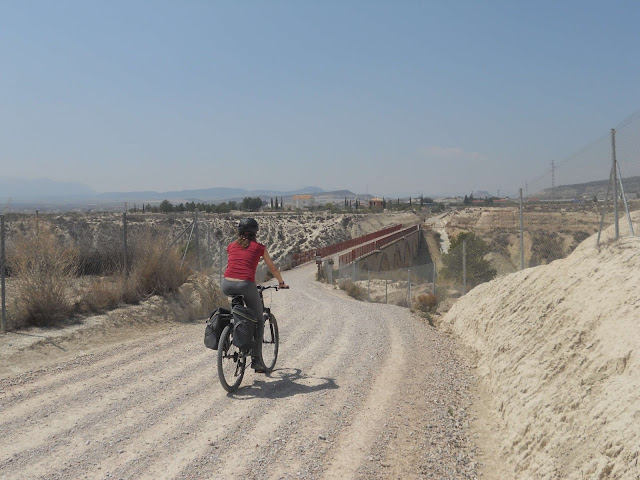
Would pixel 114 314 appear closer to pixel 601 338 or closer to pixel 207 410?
pixel 207 410

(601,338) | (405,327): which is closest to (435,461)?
(601,338)

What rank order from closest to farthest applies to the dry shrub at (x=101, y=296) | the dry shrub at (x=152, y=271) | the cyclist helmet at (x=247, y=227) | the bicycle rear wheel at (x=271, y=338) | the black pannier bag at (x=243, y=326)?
the black pannier bag at (x=243, y=326), the cyclist helmet at (x=247, y=227), the bicycle rear wheel at (x=271, y=338), the dry shrub at (x=101, y=296), the dry shrub at (x=152, y=271)

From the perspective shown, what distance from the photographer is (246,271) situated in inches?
265

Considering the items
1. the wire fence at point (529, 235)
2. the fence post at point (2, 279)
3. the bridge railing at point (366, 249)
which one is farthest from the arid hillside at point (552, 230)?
the bridge railing at point (366, 249)

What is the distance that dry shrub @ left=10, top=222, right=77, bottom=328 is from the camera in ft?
30.9

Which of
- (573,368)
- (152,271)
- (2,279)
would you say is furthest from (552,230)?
(2,279)

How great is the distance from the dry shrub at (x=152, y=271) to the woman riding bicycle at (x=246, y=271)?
530 cm

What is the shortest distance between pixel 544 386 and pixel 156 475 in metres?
3.91

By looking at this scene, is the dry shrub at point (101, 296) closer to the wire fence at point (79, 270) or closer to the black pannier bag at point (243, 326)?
the wire fence at point (79, 270)

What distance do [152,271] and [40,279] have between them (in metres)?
2.56

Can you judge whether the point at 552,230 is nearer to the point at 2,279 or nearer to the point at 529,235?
the point at 529,235

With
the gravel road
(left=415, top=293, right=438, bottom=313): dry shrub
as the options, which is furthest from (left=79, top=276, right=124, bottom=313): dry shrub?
(left=415, top=293, right=438, bottom=313): dry shrub

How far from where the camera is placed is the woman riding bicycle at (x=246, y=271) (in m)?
6.68

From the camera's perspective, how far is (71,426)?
5.48 metres
